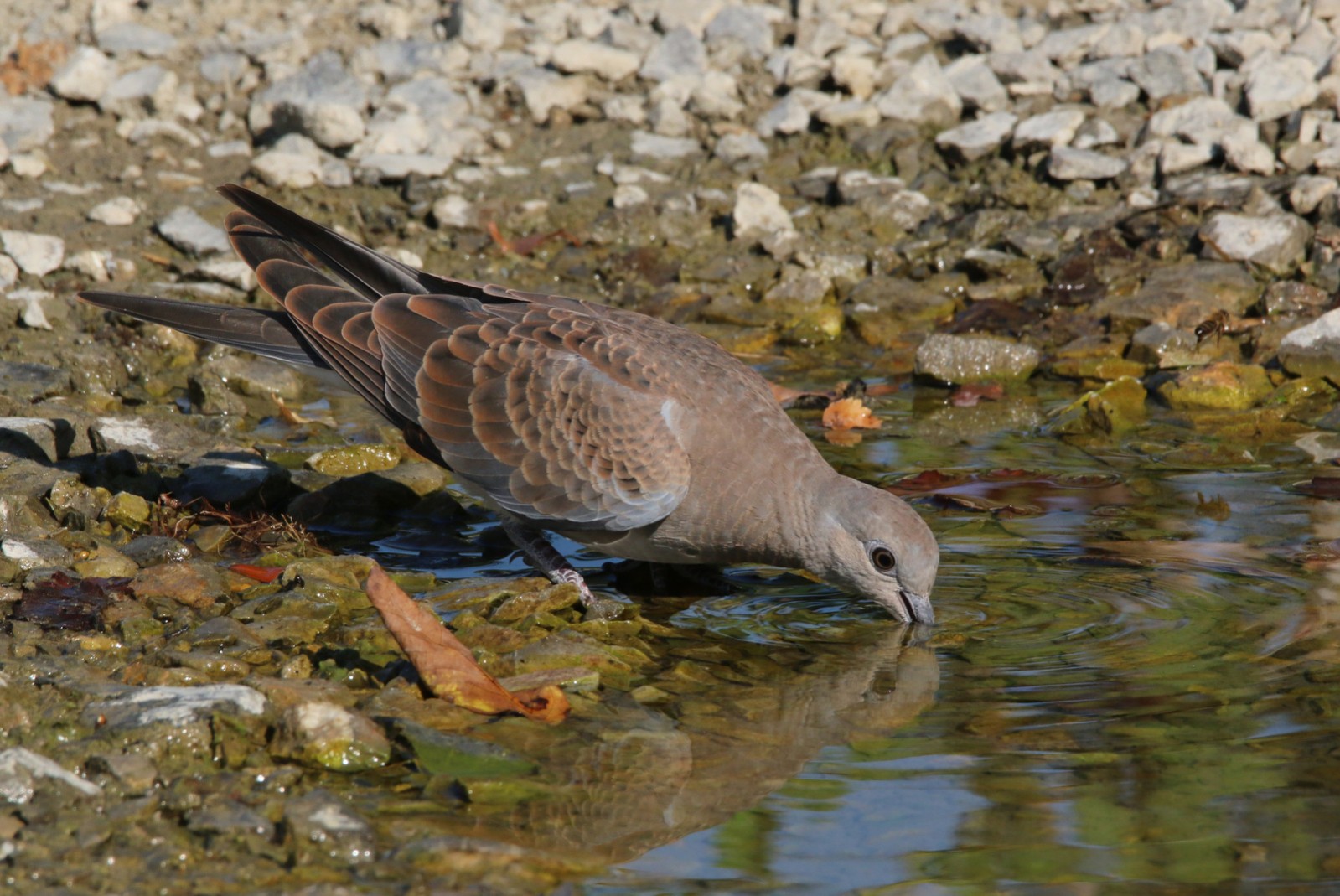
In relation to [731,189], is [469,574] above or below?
below

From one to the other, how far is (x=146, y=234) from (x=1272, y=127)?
7.12 metres

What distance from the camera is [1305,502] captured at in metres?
6.32

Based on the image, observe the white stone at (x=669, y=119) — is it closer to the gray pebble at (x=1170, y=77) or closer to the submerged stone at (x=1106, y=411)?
the gray pebble at (x=1170, y=77)

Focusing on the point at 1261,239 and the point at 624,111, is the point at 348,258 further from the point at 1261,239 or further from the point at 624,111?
the point at 1261,239

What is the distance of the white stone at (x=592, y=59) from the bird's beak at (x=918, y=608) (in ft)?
20.2

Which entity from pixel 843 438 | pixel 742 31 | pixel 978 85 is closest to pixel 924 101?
pixel 978 85

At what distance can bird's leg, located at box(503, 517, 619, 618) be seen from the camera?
560 centimetres

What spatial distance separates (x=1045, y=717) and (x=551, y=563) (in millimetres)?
2164

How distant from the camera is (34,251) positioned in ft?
28.1

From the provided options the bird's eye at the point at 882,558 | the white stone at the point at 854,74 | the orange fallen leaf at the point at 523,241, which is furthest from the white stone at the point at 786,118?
the bird's eye at the point at 882,558

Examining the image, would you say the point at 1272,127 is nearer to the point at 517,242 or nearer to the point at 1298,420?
the point at 1298,420

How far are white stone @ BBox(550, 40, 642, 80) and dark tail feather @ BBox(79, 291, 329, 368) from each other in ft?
15.5

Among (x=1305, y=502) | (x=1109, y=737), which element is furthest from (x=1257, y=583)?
(x=1109, y=737)

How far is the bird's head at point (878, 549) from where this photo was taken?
5.33 meters
